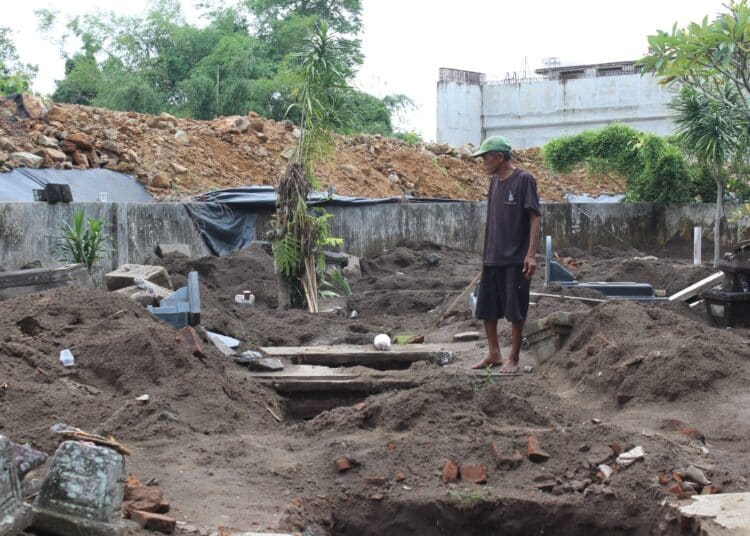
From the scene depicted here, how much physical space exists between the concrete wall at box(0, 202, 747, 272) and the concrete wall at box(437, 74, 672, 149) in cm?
886

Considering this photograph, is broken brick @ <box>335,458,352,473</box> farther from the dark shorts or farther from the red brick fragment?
the dark shorts

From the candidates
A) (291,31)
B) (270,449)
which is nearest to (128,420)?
(270,449)

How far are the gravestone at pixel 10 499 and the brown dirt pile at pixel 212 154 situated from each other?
39.0 feet

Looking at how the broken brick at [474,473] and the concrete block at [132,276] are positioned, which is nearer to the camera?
the broken brick at [474,473]

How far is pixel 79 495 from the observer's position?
10.6 ft

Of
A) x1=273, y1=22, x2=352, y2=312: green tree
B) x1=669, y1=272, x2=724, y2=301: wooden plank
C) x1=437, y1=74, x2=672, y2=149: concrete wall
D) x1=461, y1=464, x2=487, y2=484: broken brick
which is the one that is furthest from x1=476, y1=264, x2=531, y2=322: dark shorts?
x1=437, y1=74, x2=672, y2=149: concrete wall

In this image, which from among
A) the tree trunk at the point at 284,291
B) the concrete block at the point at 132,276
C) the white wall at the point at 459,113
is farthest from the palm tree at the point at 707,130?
the white wall at the point at 459,113

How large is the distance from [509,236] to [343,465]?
2.85 metres

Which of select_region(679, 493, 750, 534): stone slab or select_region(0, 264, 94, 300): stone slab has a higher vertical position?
select_region(0, 264, 94, 300): stone slab

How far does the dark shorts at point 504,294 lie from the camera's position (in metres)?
7.11

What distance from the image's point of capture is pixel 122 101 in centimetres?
2609

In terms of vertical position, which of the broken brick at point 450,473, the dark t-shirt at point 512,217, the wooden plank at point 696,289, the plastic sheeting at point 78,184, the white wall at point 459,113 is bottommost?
the broken brick at point 450,473

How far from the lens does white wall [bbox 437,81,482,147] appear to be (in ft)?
112

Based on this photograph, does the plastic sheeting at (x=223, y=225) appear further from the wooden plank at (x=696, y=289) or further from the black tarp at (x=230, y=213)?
the wooden plank at (x=696, y=289)
